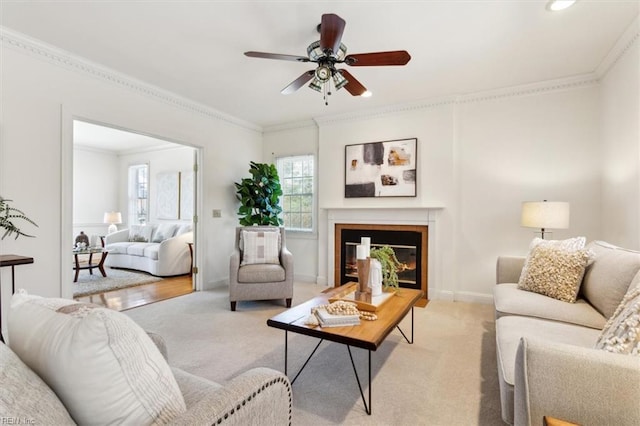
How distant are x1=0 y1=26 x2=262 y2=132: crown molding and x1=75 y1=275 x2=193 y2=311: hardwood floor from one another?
8.22 ft

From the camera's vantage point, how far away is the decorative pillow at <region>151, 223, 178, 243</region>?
5.87m

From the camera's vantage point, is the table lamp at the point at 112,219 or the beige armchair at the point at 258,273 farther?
the table lamp at the point at 112,219

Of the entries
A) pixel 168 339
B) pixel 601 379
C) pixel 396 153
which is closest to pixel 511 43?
pixel 396 153

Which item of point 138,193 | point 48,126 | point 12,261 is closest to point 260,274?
point 12,261

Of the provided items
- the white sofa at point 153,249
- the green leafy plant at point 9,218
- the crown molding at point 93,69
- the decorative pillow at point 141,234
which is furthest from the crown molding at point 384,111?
the decorative pillow at point 141,234

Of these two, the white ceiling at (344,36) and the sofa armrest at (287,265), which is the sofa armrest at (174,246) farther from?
the white ceiling at (344,36)

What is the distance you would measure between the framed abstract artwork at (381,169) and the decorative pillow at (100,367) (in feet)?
12.4

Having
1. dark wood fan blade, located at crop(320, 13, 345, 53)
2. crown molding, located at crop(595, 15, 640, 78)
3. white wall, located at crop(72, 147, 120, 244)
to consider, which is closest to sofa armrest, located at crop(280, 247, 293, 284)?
dark wood fan blade, located at crop(320, 13, 345, 53)

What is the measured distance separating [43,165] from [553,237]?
205 inches

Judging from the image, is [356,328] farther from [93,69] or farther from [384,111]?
[93,69]

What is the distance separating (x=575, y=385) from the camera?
101 centimetres

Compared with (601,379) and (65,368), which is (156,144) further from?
(601,379)

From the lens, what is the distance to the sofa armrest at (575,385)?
949 millimetres

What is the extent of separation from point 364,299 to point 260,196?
9.23 ft
